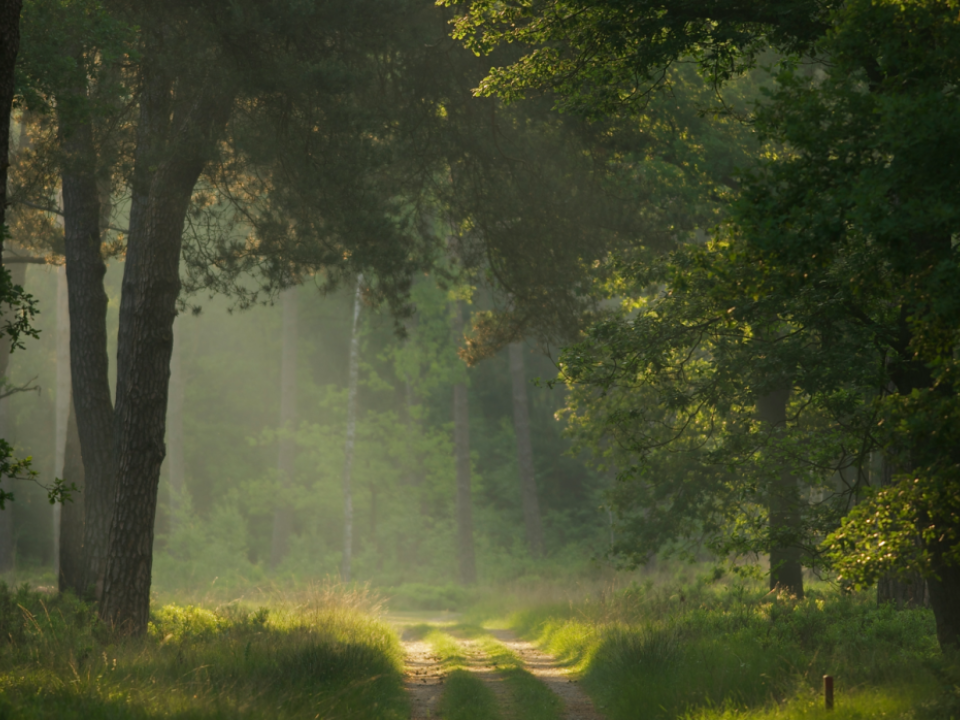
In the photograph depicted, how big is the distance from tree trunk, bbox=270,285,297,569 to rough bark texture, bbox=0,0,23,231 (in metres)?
31.9

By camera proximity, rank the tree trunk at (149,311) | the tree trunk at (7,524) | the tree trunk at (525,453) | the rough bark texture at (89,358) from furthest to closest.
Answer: the tree trunk at (525,453) → the tree trunk at (7,524) → the rough bark texture at (89,358) → the tree trunk at (149,311)

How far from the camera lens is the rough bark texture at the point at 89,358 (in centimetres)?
1256

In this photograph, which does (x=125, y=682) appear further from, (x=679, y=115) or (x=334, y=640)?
(x=679, y=115)

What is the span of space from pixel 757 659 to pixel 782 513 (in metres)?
4.17

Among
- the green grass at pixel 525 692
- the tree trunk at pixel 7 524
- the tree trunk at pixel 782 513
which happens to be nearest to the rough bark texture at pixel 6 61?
the green grass at pixel 525 692

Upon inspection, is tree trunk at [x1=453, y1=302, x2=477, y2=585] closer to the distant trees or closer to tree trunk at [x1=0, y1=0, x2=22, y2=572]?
the distant trees

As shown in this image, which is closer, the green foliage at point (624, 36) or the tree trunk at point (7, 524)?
the green foliage at point (624, 36)

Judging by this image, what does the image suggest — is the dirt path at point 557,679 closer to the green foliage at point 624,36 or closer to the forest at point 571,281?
the forest at point 571,281

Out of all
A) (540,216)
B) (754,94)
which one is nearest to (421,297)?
(754,94)

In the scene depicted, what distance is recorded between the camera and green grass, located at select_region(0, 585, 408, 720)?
619cm

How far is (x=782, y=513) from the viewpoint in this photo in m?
12.6

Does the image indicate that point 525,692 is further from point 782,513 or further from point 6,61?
point 6,61

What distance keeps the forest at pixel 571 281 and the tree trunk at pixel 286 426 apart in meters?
16.4

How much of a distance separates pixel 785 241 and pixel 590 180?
9.23 metres
